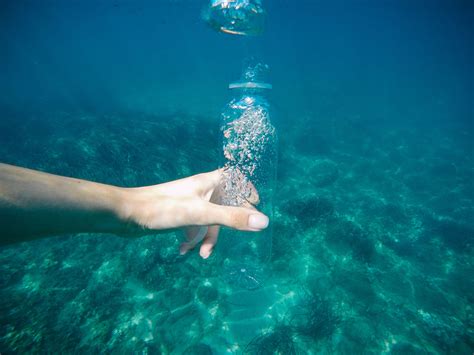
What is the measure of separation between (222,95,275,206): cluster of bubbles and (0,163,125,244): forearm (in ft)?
10.4

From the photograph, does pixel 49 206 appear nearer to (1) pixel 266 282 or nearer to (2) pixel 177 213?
(2) pixel 177 213

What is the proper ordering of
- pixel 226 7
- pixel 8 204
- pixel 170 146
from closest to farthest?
pixel 8 204 → pixel 226 7 → pixel 170 146

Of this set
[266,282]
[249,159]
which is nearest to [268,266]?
[266,282]

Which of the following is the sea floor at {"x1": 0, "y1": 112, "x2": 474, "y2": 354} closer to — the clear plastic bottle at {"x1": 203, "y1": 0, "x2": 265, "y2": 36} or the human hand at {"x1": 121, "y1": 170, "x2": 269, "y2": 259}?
the human hand at {"x1": 121, "y1": 170, "x2": 269, "y2": 259}

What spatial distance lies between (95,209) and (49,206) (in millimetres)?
279

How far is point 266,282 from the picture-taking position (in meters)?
7.12

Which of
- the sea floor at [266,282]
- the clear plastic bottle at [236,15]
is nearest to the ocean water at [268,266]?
the sea floor at [266,282]

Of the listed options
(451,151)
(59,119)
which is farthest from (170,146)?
(451,151)

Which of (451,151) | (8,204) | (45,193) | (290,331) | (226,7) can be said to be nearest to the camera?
(8,204)

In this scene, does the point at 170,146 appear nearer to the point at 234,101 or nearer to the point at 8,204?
the point at 234,101

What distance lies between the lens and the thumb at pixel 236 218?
6.28ft

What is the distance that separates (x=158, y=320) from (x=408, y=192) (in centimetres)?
1464

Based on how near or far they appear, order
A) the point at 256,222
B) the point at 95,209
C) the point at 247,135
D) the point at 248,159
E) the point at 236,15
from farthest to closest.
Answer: the point at 236,15 < the point at 247,135 < the point at 248,159 < the point at 256,222 < the point at 95,209

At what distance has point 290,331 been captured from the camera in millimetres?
6090
